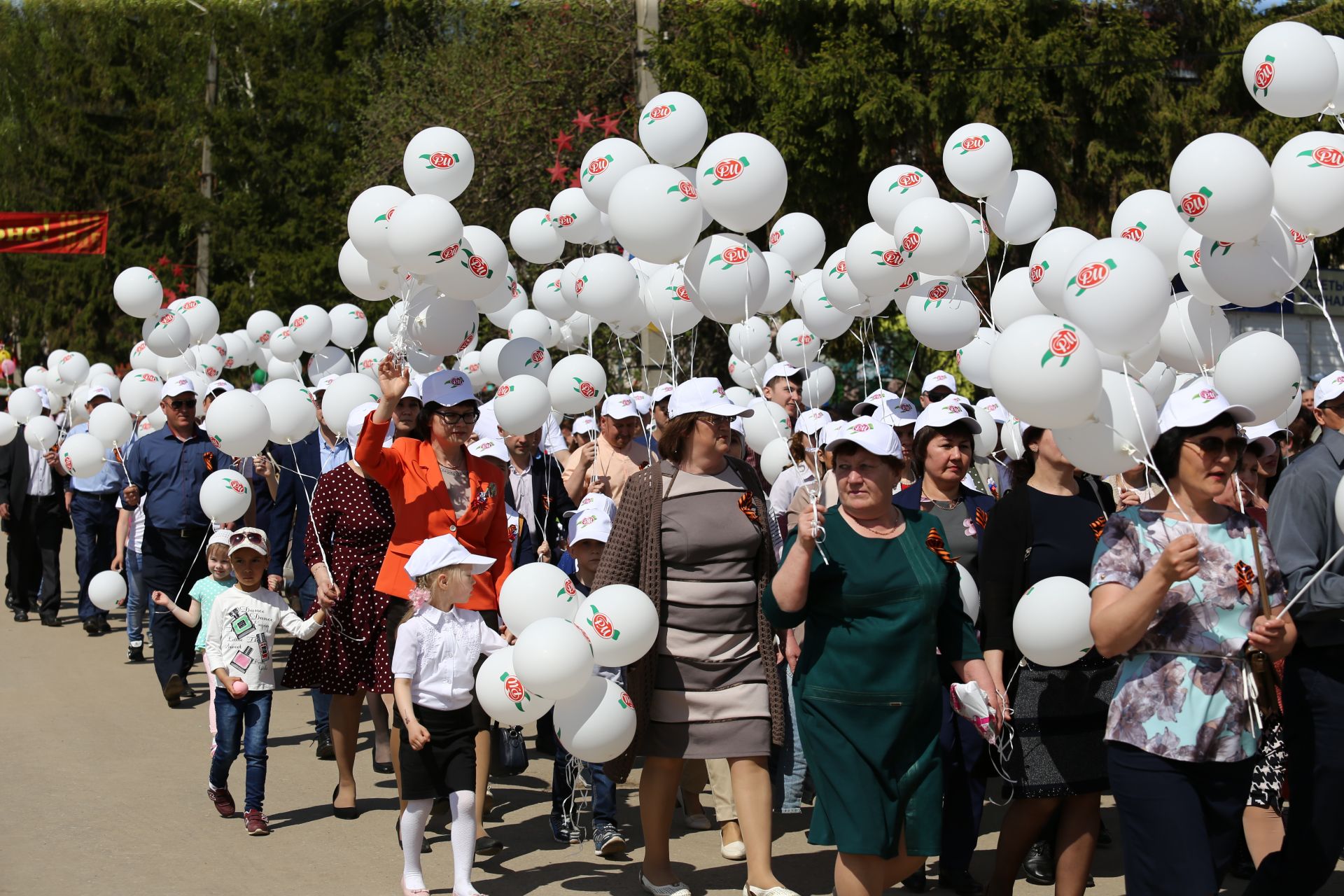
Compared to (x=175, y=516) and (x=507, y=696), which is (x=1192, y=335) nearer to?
(x=507, y=696)

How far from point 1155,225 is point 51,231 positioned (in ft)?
89.3

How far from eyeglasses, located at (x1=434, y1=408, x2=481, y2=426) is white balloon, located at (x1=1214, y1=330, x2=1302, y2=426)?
130 inches

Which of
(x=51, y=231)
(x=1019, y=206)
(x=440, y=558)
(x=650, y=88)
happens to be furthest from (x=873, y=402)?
(x=51, y=231)

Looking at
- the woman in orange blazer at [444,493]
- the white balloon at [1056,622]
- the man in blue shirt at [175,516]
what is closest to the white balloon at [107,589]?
the man in blue shirt at [175,516]

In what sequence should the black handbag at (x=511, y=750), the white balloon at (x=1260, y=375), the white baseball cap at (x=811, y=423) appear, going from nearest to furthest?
the white balloon at (x=1260, y=375)
the black handbag at (x=511, y=750)
the white baseball cap at (x=811, y=423)

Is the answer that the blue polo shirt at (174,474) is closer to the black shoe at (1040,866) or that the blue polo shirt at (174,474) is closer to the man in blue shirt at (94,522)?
the man in blue shirt at (94,522)

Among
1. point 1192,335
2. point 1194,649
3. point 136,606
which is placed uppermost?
point 1192,335

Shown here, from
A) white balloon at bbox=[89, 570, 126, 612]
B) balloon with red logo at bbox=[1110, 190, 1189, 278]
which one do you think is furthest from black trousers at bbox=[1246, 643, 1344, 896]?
white balloon at bbox=[89, 570, 126, 612]

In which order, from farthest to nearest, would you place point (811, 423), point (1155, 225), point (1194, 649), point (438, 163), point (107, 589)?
1. point (107, 589)
2. point (811, 423)
3. point (438, 163)
4. point (1155, 225)
5. point (1194, 649)

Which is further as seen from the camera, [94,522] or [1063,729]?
[94,522]

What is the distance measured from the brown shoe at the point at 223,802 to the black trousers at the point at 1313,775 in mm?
4851

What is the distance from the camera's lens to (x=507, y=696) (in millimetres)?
5570

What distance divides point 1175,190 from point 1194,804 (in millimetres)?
2437

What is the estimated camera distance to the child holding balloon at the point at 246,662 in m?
7.16
